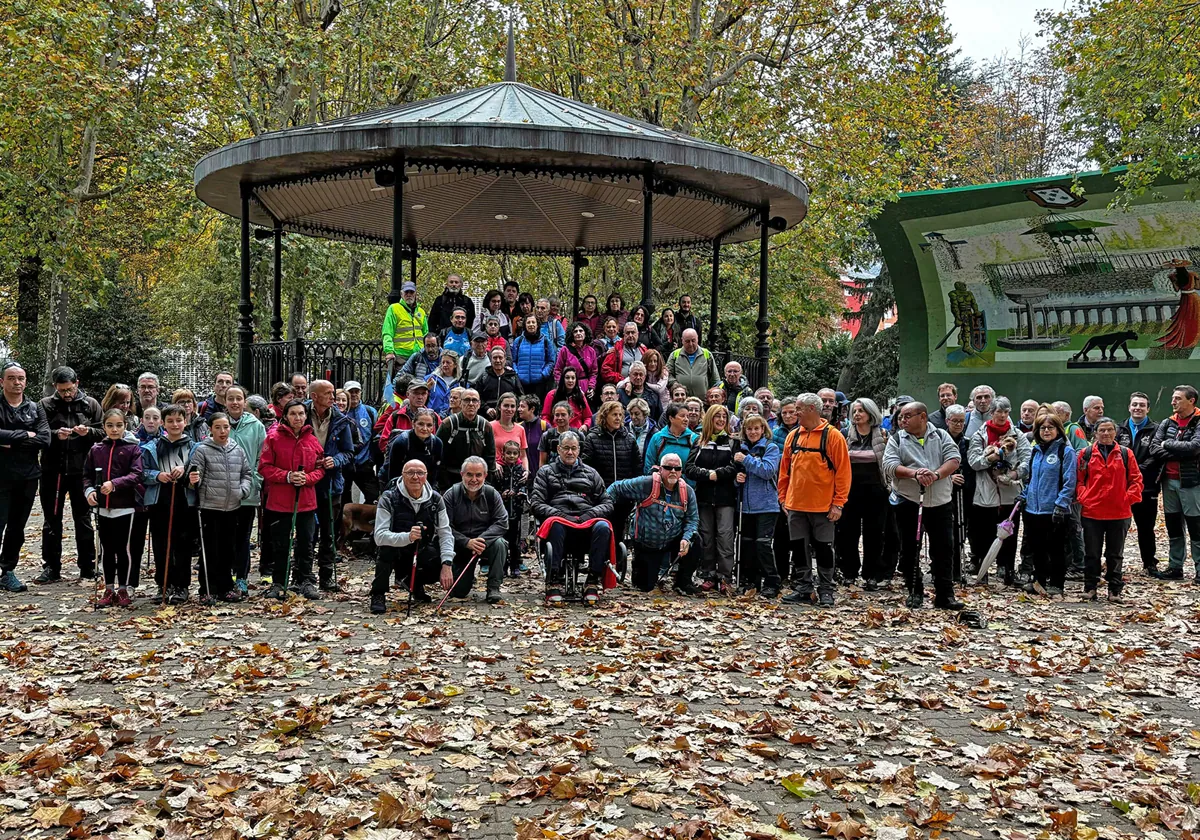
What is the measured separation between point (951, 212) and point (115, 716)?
22073 millimetres

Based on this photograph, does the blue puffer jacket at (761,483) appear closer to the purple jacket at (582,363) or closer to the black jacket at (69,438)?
the purple jacket at (582,363)

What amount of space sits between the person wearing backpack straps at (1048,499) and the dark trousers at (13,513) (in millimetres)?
9562

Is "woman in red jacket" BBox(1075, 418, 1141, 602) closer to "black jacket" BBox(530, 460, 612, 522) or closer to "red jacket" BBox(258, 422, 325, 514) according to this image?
"black jacket" BBox(530, 460, 612, 522)

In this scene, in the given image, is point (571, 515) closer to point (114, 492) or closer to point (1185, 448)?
point (114, 492)

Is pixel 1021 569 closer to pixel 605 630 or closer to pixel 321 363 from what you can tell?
pixel 605 630

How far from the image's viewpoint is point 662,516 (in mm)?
9820

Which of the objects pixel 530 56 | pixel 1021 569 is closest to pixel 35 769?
pixel 1021 569

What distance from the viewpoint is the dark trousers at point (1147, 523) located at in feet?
38.5

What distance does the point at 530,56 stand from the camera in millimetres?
25422

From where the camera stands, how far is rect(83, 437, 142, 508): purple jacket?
8.88 m

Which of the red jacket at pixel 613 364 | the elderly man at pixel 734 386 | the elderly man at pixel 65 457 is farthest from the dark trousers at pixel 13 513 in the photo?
the elderly man at pixel 734 386

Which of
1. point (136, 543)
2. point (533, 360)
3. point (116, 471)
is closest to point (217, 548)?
point (136, 543)

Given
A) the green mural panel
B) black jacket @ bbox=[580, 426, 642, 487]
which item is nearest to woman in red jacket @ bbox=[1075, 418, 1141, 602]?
black jacket @ bbox=[580, 426, 642, 487]

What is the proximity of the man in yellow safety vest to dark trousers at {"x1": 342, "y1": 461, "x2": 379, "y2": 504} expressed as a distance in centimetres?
194
